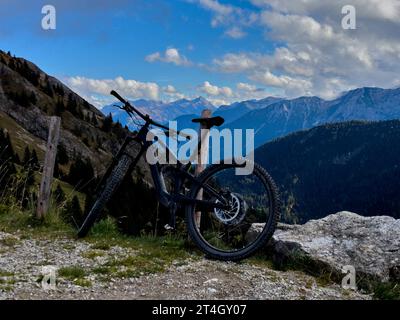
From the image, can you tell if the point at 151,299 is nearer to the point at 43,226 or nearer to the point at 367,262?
the point at 367,262

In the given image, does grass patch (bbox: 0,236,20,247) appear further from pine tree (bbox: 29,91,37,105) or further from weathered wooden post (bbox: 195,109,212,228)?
pine tree (bbox: 29,91,37,105)

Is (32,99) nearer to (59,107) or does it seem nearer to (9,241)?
(59,107)

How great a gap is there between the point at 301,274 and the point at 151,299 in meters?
3.18

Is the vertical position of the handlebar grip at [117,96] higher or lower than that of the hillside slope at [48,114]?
lower

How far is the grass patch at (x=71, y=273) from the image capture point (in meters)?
6.66

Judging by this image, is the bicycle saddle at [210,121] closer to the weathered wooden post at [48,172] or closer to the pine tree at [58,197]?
the weathered wooden post at [48,172]

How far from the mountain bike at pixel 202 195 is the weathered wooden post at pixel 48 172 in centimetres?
158

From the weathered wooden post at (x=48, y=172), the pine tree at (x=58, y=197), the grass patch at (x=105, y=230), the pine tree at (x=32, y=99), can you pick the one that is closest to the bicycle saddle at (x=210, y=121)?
the grass patch at (x=105, y=230)

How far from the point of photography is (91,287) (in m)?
6.27

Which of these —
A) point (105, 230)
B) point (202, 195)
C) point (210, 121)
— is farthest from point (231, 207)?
point (105, 230)

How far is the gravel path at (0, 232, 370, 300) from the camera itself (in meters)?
6.08

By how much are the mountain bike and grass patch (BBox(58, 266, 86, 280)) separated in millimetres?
1869

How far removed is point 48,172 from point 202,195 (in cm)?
419
